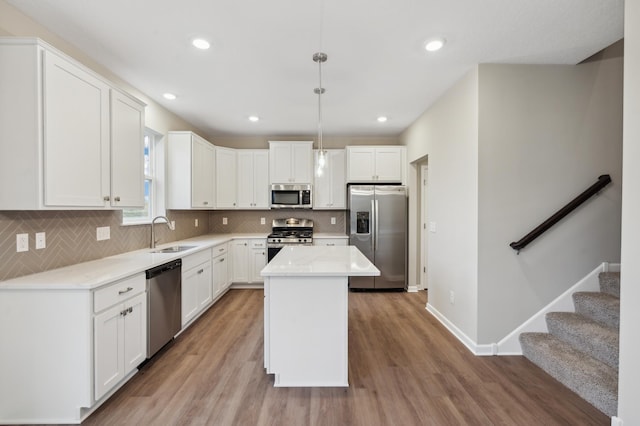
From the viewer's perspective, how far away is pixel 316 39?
7.16 ft

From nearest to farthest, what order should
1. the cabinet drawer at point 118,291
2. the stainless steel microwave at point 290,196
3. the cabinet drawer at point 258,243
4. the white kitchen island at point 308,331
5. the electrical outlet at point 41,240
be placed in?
the cabinet drawer at point 118,291, the electrical outlet at point 41,240, the white kitchen island at point 308,331, the cabinet drawer at point 258,243, the stainless steel microwave at point 290,196

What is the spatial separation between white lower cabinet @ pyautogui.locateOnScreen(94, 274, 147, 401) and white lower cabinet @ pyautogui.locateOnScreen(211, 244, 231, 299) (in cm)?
155

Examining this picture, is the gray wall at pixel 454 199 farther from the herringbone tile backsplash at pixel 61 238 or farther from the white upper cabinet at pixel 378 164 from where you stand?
the herringbone tile backsplash at pixel 61 238

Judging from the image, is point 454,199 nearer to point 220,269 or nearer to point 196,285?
point 196,285

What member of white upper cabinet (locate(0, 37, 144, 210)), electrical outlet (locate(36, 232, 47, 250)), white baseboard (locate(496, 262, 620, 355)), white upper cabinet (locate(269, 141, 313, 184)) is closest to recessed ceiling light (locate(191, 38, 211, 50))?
white upper cabinet (locate(0, 37, 144, 210))

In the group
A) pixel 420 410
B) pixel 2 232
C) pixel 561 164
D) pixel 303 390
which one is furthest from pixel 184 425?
pixel 561 164

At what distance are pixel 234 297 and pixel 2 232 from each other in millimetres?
2817

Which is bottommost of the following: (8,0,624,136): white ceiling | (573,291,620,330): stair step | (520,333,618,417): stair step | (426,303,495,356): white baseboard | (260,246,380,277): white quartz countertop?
(426,303,495,356): white baseboard

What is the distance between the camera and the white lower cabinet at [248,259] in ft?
15.1

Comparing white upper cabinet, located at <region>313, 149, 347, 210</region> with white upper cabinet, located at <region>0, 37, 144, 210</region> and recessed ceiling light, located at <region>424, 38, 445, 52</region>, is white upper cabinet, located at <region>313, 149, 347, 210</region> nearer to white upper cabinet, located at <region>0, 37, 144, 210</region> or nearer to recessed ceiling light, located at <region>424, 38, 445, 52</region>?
recessed ceiling light, located at <region>424, 38, 445, 52</region>

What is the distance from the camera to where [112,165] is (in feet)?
7.48

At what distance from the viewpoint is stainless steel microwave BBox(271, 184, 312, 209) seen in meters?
4.83

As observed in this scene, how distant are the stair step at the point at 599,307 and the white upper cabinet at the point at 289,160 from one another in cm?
373

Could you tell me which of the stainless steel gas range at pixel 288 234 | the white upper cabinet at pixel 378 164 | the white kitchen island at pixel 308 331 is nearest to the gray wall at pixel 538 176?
the white kitchen island at pixel 308 331
